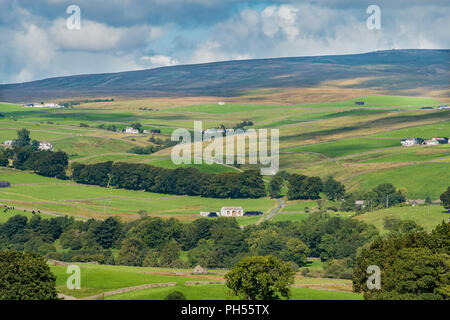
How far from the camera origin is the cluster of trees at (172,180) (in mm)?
169750

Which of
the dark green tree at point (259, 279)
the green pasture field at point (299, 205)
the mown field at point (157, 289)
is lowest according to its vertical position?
the mown field at point (157, 289)

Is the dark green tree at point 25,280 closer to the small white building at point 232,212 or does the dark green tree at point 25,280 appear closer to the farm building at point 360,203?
Answer: the small white building at point 232,212

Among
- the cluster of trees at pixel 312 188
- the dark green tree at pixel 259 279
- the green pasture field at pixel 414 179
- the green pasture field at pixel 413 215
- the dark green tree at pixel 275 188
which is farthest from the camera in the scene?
the dark green tree at pixel 275 188

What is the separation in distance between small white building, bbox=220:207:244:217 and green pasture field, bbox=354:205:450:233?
2438cm

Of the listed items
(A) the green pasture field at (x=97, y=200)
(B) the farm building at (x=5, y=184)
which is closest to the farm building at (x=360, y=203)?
(A) the green pasture field at (x=97, y=200)

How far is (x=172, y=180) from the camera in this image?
579 feet

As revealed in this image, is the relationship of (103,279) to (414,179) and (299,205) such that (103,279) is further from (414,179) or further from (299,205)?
(414,179)

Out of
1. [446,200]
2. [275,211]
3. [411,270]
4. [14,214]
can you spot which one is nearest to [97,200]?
[14,214]

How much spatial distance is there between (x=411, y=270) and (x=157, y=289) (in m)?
23.6

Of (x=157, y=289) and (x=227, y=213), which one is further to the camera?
(x=227, y=213)

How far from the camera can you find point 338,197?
521 feet

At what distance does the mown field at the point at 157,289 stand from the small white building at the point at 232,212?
6396 cm
